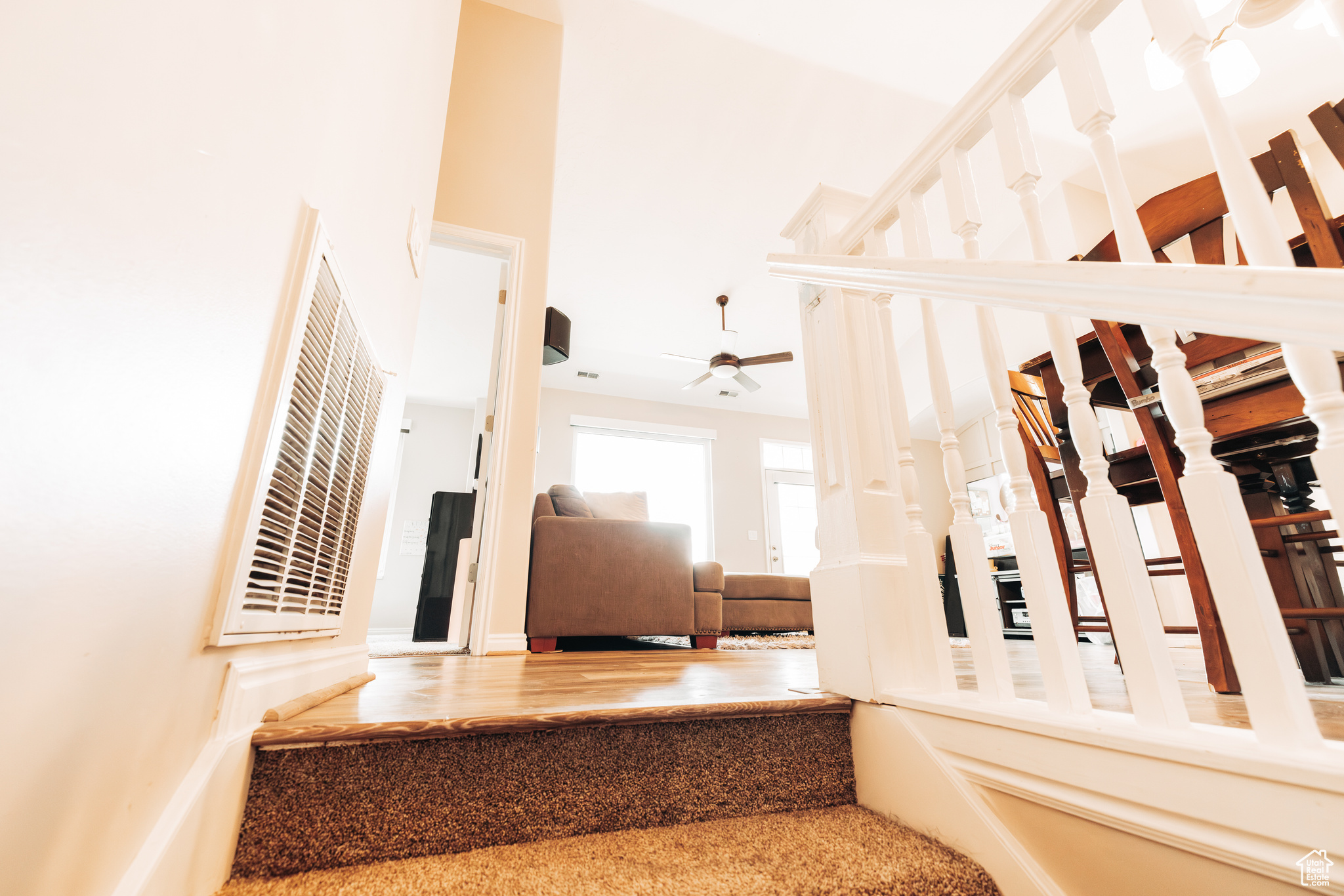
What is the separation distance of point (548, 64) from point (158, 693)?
3641 millimetres

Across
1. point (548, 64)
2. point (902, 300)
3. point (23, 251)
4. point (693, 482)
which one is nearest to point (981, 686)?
point (23, 251)

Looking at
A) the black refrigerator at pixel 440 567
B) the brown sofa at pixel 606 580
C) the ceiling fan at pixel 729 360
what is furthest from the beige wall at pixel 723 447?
the brown sofa at pixel 606 580

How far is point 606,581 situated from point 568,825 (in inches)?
77.3

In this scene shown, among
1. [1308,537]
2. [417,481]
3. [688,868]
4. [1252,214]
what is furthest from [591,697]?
[417,481]

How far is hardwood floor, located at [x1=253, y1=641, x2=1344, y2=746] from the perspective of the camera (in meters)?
0.83

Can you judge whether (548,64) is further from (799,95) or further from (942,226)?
(942,226)

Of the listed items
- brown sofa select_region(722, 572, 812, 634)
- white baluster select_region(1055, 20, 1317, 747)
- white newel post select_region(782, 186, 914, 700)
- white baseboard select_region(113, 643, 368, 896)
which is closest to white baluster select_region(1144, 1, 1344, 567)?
white baluster select_region(1055, 20, 1317, 747)

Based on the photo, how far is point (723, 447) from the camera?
7.20 m

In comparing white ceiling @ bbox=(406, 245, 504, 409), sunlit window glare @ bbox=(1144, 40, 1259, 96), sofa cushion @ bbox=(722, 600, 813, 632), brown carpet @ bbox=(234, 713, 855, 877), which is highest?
white ceiling @ bbox=(406, 245, 504, 409)

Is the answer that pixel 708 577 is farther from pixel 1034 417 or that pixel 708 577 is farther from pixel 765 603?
pixel 1034 417

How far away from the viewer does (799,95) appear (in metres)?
3.74

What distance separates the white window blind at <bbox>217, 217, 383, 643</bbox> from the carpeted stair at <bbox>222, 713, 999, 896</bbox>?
0.81ft

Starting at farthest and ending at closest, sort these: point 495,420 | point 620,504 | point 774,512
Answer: point 774,512 → point 620,504 → point 495,420

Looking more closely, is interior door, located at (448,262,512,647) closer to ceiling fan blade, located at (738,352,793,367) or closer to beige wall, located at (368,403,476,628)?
ceiling fan blade, located at (738,352,793,367)
